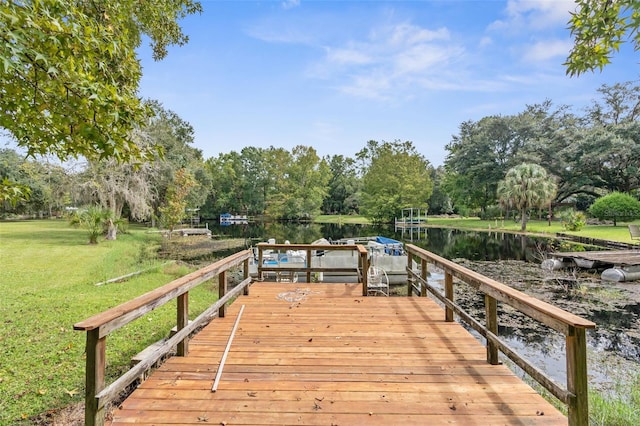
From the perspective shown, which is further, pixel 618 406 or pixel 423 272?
pixel 423 272

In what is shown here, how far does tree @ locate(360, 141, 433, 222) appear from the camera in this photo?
3756cm

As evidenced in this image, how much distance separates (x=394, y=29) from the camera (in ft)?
28.5

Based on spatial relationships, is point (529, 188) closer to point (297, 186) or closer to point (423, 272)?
point (423, 272)

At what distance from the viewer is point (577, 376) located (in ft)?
5.82

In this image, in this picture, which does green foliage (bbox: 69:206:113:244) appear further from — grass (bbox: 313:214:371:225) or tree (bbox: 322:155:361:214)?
tree (bbox: 322:155:361:214)

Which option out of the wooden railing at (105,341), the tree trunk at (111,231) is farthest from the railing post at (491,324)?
the tree trunk at (111,231)

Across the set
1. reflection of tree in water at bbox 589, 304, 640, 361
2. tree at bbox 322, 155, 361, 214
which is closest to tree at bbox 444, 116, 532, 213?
tree at bbox 322, 155, 361, 214

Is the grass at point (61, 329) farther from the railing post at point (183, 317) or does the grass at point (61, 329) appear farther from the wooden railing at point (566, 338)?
the wooden railing at point (566, 338)

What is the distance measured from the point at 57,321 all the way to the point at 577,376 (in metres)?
6.53

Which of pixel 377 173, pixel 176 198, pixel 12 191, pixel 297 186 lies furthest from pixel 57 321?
pixel 297 186

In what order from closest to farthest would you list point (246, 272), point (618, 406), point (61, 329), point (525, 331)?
point (618, 406) → point (61, 329) → point (246, 272) → point (525, 331)

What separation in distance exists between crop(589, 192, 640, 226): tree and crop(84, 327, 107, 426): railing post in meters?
30.8

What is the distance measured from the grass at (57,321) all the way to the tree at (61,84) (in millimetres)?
2386

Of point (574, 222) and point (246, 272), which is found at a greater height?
point (574, 222)
